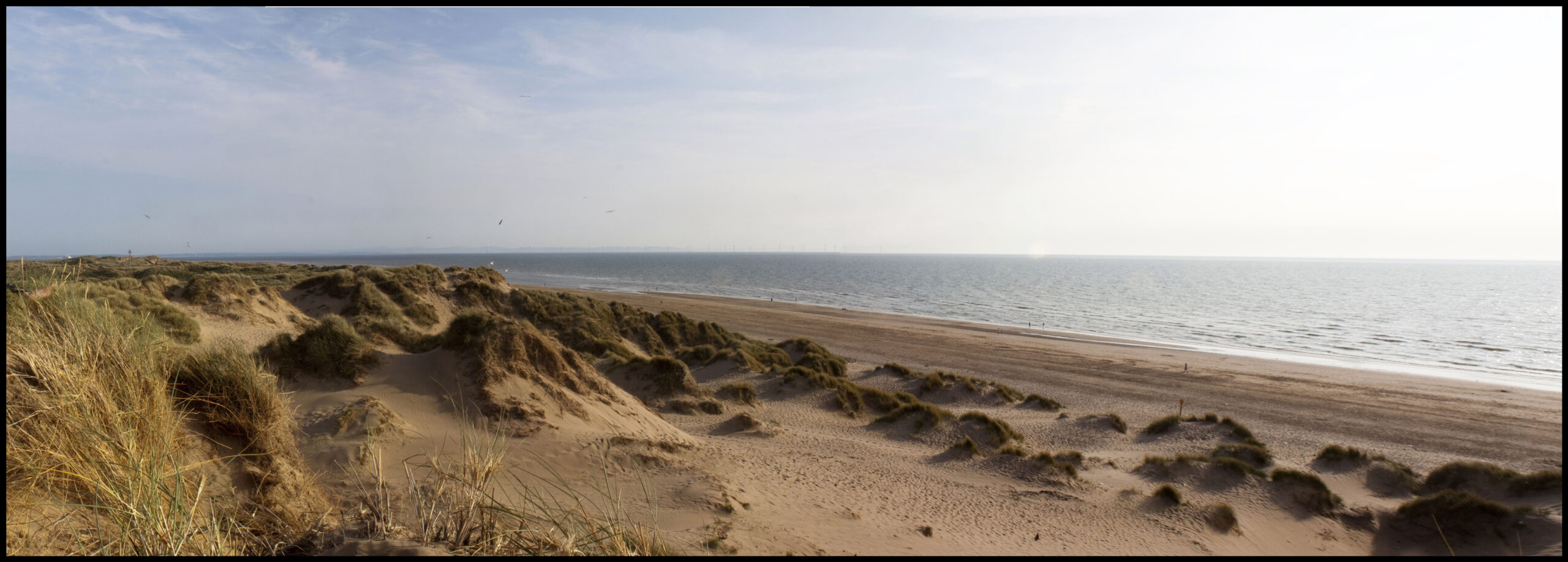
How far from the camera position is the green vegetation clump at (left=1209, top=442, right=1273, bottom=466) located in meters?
12.6

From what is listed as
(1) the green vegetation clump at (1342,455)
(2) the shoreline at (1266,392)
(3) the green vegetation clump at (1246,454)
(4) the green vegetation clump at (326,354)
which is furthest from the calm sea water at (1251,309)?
(4) the green vegetation clump at (326,354)

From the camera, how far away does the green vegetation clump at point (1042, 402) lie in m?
19.1

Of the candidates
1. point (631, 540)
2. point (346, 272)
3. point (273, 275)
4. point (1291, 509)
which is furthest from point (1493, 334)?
point (273, 275)

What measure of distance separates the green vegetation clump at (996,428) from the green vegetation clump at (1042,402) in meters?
4.74

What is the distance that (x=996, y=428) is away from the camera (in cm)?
1420

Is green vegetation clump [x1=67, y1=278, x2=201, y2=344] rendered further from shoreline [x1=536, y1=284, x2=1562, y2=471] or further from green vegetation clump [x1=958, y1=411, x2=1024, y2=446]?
shoreline [x1=536, y1=284, x2=1562, y2=471]

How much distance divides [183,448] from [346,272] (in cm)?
2183

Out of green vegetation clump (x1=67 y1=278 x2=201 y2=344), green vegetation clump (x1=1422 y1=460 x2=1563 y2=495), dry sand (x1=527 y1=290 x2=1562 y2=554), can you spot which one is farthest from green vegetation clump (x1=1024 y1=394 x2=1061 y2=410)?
green vegetation clump (x1=67 y1=278 x2=201 y2=344)

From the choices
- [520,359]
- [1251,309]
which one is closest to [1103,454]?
[520,359]

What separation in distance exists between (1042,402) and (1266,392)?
1253 cm

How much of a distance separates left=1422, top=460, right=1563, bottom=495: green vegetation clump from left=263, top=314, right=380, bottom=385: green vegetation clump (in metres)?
19.1

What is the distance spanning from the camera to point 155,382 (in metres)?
4.95

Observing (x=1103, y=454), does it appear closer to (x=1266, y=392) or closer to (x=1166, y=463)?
(x=1166, y=463)

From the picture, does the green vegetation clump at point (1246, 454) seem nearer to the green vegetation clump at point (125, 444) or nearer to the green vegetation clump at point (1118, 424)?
the green vegetation clump at point (1118, 424)
